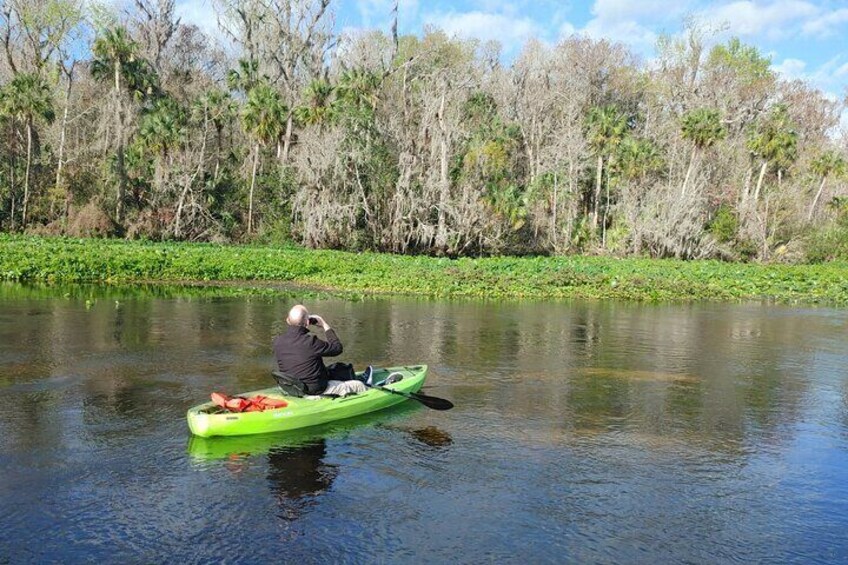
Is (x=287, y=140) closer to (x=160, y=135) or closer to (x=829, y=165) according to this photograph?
(x=160, y=135)

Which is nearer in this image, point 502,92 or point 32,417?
point 32,417

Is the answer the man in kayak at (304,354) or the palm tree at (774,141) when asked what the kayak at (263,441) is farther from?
the palm tree at (774,141)

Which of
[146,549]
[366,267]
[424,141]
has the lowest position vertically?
[146,549]

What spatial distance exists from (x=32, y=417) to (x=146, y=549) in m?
4.34

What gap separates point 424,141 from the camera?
40844mm

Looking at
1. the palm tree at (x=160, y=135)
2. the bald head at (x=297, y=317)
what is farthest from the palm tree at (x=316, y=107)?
the bald head at (x=297, y=317)

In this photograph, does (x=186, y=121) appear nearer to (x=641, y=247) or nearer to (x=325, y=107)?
(x=325, y=107)

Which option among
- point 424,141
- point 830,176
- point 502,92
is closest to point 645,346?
point 424,141

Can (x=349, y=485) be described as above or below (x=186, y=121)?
below

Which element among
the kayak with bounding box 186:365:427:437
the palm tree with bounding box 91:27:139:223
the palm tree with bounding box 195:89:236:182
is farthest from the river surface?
the palm tree with bounding box 195:89:236:182

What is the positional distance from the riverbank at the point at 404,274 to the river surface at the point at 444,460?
11.3 meters

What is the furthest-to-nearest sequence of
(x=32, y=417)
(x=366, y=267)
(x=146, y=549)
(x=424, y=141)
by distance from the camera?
(x=424, y=141) → (x=366, y=267) → (x=32, y=417) → (x=146, y=549)

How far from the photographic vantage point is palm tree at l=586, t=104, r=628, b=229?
4444cm

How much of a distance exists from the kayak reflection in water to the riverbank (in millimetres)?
18149
